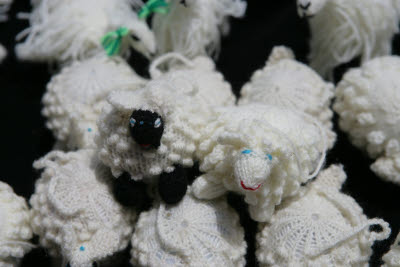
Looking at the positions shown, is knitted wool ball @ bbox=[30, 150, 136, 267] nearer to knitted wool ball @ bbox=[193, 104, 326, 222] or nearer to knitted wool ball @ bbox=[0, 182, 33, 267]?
knitted wool ball @ bbox=[0, 182, 33, 267]

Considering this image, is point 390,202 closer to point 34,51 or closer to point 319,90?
point 319,90

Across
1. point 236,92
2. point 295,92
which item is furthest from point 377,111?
point 236,92

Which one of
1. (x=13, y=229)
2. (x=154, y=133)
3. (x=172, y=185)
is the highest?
(x=154, y=133)

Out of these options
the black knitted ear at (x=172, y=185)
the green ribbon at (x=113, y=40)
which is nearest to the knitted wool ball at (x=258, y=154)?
the black knitted ear at (x=172, y=185)

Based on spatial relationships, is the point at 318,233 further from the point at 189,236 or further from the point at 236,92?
the point at 236,92

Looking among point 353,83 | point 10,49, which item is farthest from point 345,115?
point 10,49

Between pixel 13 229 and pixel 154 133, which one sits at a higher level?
pixel 154 133

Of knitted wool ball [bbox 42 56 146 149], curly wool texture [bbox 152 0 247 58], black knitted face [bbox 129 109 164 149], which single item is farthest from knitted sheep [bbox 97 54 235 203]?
curly wool texture [bbox 152 0 247 58]
